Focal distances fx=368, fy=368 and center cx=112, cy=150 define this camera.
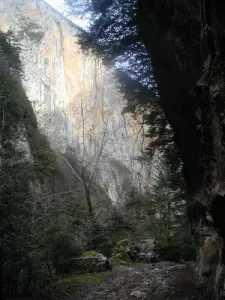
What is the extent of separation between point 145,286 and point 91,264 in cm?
286

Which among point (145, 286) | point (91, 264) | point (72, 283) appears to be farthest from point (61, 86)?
point (145, 286)

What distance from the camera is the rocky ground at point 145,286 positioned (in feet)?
24.5

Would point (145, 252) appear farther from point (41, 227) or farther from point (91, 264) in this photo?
point (41, 227)

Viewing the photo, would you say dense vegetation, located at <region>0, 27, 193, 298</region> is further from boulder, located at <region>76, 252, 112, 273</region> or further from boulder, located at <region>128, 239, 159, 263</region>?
boulder, located at <region>128, 239, 159, 263</region>

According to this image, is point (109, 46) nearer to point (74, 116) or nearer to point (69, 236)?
point (69, 236)

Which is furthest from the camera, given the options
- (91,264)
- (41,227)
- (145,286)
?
(91,264)

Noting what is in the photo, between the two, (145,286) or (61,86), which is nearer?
(145,286)

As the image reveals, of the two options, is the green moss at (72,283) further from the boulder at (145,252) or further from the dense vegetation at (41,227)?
the boulder at (145,252)

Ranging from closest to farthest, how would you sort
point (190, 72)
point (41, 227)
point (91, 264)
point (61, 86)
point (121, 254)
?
point (190, 72), point (41, 227), point (91, 264), point (121, 254), point (61, 86)

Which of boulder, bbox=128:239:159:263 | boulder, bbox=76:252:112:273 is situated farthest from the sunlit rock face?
boulder, bbox=76:252:112:273

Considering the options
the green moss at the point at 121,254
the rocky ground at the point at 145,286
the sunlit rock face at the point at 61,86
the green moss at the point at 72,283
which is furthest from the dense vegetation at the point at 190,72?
the sunlit rock face at the point at 61,86

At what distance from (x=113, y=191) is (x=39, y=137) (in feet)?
34.4

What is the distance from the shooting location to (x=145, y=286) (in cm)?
837

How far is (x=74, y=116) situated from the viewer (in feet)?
110
